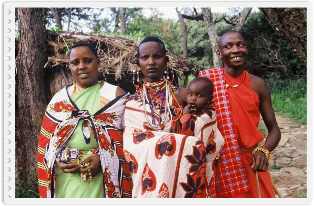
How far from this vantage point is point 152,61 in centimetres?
324

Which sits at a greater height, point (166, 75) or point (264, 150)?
point (166, 75)

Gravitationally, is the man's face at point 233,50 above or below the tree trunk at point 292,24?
below

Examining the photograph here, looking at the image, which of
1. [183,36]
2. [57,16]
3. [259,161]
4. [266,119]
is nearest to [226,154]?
[259,161]

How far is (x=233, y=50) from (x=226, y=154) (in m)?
0.71

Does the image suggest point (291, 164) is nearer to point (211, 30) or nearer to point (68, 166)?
point (211, 30)

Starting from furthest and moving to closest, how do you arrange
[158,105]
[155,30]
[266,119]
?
[155,30], [266,119], [158,105]

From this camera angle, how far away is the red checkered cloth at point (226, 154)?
335cm

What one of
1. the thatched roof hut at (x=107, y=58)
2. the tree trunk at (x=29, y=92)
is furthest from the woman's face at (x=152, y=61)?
the tree trunk at (x=29, y=92)

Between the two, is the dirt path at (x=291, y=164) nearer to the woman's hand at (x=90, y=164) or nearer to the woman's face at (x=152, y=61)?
the woman's face at (x=152, y=61)

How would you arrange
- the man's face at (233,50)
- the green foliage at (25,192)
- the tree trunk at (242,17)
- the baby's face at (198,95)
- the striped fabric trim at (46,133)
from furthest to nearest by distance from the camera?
the green foliage at (25,192) < the tree trunk at (242,17) < the striped fabric trim at (46,133) < the man's face at (233,50) < the baby's face at (198,95)

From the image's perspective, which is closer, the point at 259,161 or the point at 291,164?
the point at 259,161

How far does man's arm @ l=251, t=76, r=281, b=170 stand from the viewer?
336cm

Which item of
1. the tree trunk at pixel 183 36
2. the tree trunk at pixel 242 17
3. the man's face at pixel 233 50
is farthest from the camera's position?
the tree trunk at pixel 183 36

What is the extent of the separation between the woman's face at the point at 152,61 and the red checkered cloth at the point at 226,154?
1.21ft
